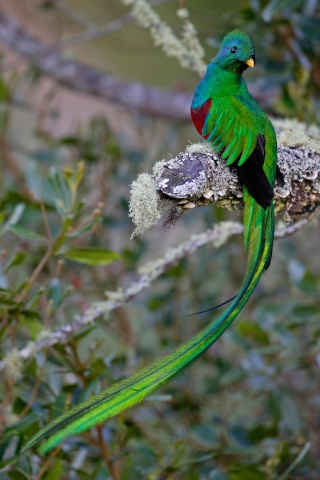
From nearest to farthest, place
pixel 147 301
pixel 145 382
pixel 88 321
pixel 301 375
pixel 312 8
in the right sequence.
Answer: pixel 145 382
pixel 88 321
pixel 312 8
pixel 147 301
pixel 301 375

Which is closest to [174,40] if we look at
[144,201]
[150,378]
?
[144,201]

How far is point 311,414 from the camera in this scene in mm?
1695

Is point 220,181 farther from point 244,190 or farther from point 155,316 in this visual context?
point 155,316

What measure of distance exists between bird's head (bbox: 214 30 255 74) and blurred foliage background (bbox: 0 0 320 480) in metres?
0.26

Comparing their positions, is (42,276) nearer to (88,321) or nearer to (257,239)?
(88,321)

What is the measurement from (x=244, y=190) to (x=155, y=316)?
3.44 ft

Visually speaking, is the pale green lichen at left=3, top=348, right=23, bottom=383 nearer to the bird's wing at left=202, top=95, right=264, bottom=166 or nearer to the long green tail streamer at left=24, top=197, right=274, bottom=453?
the long green tail streamer at left=24, top=197, right=274, bottom=453

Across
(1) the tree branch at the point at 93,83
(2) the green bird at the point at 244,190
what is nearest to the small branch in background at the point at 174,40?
(2) the green bird at the point at 244,190

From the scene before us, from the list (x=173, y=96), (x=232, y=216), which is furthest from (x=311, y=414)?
(x=173, y=96)

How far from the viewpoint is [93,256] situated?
1.10 meters

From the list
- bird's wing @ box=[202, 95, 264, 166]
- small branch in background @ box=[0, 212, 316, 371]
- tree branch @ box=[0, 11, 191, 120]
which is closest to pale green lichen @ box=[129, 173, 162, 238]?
bird's wing @ box=[202, 95, 264, 166]

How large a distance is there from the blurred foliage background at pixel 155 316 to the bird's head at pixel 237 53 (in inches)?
10.3

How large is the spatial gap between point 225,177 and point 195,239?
24cm

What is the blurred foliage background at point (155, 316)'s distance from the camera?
1027 millimetres
